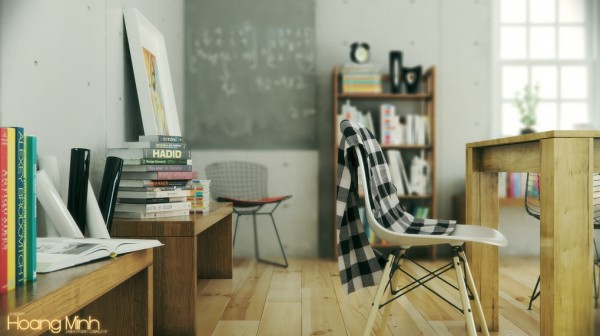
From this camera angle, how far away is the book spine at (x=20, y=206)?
1.09m

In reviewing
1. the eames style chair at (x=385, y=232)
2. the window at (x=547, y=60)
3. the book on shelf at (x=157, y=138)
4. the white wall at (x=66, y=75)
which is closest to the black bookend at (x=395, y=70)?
the window at (x=547, y=60)

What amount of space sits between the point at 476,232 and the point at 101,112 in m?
1.80

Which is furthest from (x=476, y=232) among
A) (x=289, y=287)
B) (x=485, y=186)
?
(x=289, y=287)

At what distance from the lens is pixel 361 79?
13.3 ft

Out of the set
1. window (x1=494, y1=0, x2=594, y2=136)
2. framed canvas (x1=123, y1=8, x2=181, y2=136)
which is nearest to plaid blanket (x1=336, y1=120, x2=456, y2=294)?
framed canvas (x1=123, y1=8, x2=181, y2=136)

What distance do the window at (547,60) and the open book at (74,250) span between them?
380 cm

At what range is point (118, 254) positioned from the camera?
4.58 feet

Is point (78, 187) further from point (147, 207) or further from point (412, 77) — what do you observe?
point (412, 77)

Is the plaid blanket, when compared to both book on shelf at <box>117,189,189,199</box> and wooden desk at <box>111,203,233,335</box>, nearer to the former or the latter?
wooden desk at <box>111,203,233,335</box>

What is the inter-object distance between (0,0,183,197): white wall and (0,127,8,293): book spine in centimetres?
65

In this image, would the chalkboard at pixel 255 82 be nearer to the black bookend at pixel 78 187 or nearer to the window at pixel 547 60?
the window at pixel 547 60

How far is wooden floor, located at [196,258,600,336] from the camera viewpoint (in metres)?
2.29

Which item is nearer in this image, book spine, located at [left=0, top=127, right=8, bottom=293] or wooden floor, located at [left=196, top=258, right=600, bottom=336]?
book spine, located at [left=0, top=127, right=8, bottom=293]

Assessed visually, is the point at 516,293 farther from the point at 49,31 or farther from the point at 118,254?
the point at 49,31
